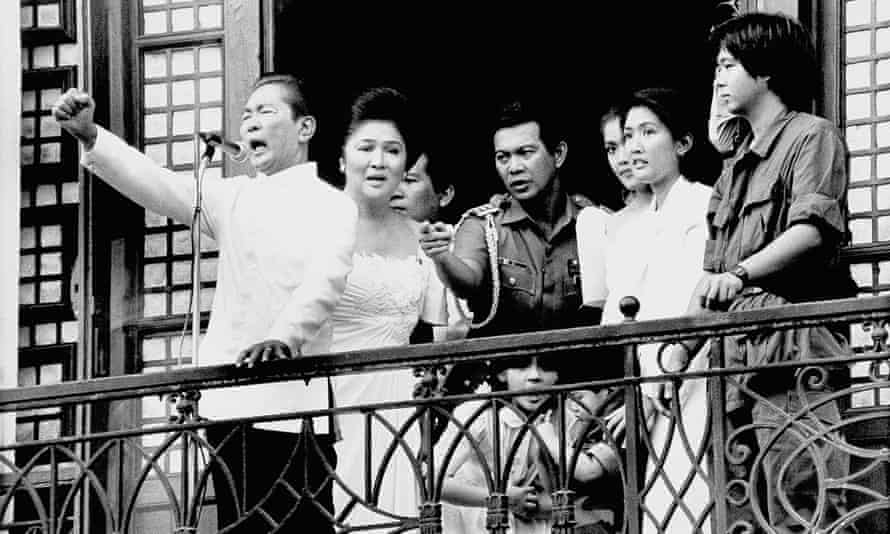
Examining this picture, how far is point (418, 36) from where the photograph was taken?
14438 mm

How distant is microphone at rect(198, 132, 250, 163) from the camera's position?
1213 cm

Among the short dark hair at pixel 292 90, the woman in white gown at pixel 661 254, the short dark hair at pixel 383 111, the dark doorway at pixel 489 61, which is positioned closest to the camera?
the woman in white gown at pixel 661 254

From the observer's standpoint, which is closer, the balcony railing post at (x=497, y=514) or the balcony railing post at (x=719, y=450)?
the balcony railing post at (x=719, y=450)

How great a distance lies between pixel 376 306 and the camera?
12.3 m

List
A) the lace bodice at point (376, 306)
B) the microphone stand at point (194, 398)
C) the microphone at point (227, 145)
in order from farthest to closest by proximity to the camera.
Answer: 1. the lace bodice at point (376, 306)
2. the microphone at point (227, 145)
3. the microphone stand at point (194, 398)

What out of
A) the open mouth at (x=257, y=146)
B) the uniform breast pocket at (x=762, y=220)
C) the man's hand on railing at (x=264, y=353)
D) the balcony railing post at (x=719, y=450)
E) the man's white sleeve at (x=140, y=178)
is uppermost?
the open mouth at (x=257, y=146)

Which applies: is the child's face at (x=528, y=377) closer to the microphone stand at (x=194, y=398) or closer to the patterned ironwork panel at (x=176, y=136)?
the microphone stand at (x=194, y=398)

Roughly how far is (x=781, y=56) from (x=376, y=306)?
2192mm

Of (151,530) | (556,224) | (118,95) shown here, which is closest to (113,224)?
(118,95)

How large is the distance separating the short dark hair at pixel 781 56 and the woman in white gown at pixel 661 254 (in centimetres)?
78

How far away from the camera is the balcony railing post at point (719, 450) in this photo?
34.3 feet

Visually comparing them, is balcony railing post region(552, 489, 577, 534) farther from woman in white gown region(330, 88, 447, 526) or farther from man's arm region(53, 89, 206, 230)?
man's arm region(53, 89, 206, 230)

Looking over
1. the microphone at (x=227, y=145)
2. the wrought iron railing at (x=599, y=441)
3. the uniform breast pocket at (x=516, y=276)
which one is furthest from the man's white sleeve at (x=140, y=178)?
the uniform breast pocket at (x=516, y=276)

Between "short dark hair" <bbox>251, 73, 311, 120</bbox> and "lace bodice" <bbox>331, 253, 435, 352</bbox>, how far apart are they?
0.69 m
